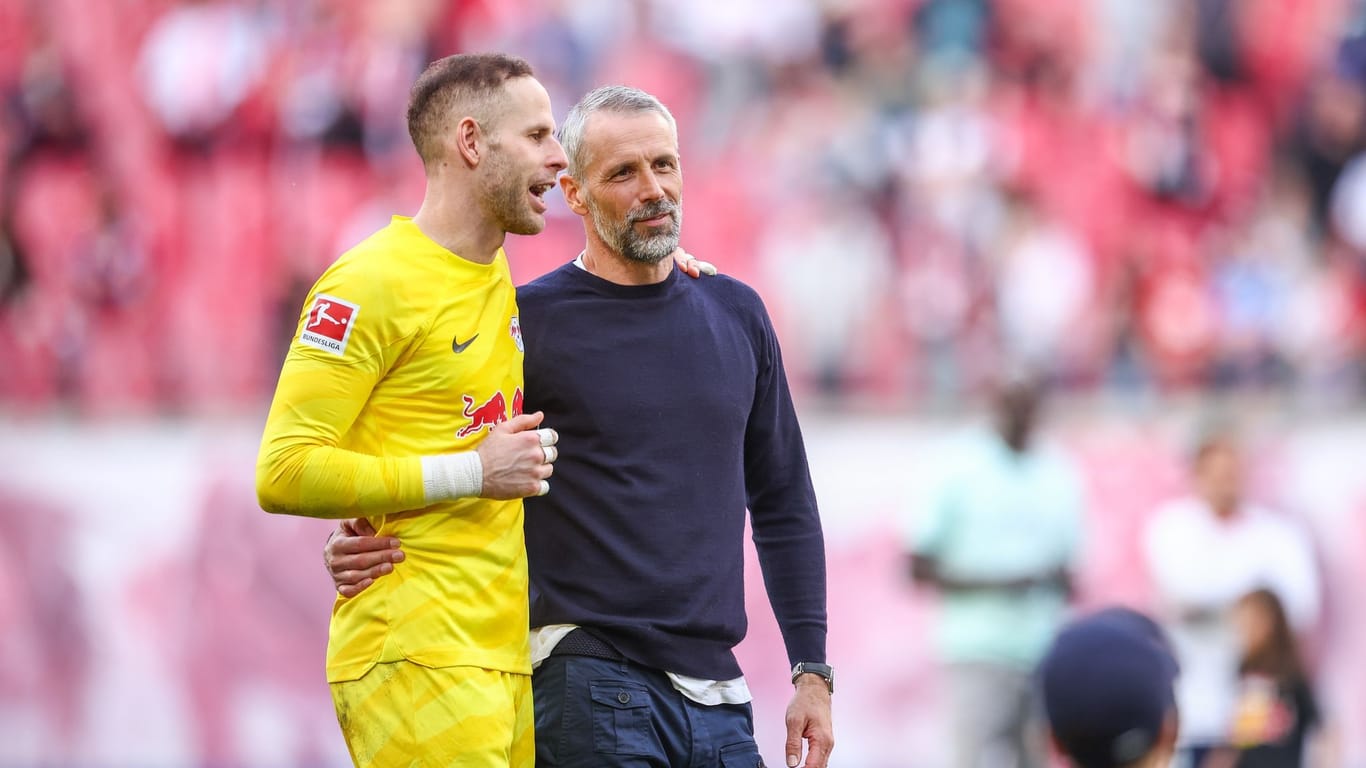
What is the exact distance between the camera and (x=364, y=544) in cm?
372

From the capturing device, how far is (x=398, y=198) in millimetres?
10781

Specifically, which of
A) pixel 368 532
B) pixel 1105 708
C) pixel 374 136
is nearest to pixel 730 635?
pixel 368 532

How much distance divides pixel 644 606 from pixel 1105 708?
5.52ft

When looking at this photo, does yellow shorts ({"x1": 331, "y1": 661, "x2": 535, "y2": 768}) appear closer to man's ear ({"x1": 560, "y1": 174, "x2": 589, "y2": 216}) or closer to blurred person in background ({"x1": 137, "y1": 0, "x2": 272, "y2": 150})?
man's ear ({"x1": 560, "y1": 174, "x2": 589, "y2": 216})

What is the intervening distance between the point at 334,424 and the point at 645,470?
A: 77 centimetres

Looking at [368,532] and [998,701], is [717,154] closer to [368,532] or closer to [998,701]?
[998,701]

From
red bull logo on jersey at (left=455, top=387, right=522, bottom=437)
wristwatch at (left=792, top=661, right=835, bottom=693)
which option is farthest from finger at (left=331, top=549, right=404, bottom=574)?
wristwatch at (left=792, top=661, right=835, bottom=693)

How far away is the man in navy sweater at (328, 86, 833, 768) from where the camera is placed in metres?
3.96

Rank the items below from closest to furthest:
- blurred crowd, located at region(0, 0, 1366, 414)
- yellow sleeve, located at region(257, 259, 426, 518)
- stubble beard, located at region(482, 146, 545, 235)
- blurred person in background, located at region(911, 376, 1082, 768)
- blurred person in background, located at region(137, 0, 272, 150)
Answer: yellow sleeve, located at region(257, 259, 426, 518)
stubble beard, located at region(482, 146, 545, 235)
blurred person in background, located at region(911, 376, 1082, 768)
blurred crowd, located at region(0, 0, 1366, 414)
blurred person in background, located at region(137, 0, 272, 150)

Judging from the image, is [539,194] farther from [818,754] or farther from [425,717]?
[818,754]

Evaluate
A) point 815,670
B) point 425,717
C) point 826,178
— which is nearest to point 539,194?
point 425,717

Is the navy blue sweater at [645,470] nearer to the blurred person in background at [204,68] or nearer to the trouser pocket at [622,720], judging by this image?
the trouser pocket at [622,720]

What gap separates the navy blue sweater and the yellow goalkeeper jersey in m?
0.16

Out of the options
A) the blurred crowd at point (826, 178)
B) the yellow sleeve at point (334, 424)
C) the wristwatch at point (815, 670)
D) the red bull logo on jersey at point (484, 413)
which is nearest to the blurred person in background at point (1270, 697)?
the blurred crowd at point (826, 178)
